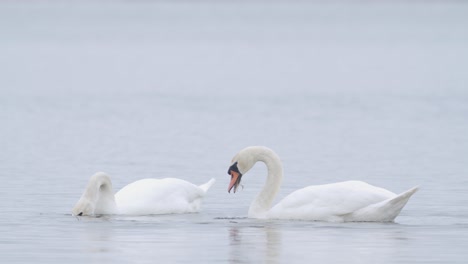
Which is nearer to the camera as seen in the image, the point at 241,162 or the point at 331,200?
the point at 331,200

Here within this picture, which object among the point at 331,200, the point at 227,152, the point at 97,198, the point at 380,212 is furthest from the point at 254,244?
the point at 227,152

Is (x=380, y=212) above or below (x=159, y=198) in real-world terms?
below

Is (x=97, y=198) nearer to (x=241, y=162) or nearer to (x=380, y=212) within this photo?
(x=241, y=162)

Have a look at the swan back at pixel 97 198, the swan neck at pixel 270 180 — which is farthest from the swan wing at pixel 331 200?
the swan back at pixel 97 198

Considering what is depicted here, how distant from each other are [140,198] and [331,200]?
2481 mm

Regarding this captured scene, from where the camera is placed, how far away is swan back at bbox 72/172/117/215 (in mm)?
18328

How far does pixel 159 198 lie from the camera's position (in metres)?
18.9

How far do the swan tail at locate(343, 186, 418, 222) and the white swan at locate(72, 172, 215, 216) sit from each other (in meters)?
2.28

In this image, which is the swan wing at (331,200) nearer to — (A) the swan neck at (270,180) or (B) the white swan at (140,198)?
(A) the swan neck at (270,180)

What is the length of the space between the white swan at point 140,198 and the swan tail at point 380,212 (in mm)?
2275

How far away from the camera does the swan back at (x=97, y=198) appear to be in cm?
1833

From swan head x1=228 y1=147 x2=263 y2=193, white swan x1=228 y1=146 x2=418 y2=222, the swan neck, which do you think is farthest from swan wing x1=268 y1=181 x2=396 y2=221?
swan head x1=228 y1=147 x2=263 y2=193

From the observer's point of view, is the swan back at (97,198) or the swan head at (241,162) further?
the swan head at (241,162)

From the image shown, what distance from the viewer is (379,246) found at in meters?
15.8
